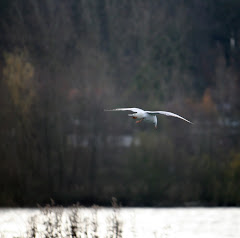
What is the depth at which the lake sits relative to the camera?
19219 millimetres

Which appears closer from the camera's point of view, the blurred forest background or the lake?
the lake

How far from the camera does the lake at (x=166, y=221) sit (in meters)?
19.2

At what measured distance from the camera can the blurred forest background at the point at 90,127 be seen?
24.7m

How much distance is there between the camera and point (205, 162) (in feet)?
84.5

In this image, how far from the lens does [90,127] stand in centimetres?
2722

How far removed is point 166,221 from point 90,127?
6.69 m

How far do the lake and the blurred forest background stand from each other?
944 mm

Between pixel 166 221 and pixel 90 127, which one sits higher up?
Result: pixel 90 127

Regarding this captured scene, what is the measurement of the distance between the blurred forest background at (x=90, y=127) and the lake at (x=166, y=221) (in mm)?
944

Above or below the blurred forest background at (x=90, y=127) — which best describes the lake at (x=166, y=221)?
below

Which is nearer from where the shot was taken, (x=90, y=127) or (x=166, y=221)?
(x=166, y=221)

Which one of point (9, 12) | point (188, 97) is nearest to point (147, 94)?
point (188, 97)

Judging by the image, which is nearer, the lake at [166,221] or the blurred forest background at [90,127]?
the lake at [166,221]

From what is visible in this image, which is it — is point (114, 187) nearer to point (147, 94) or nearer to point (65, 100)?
point (65, 100)
